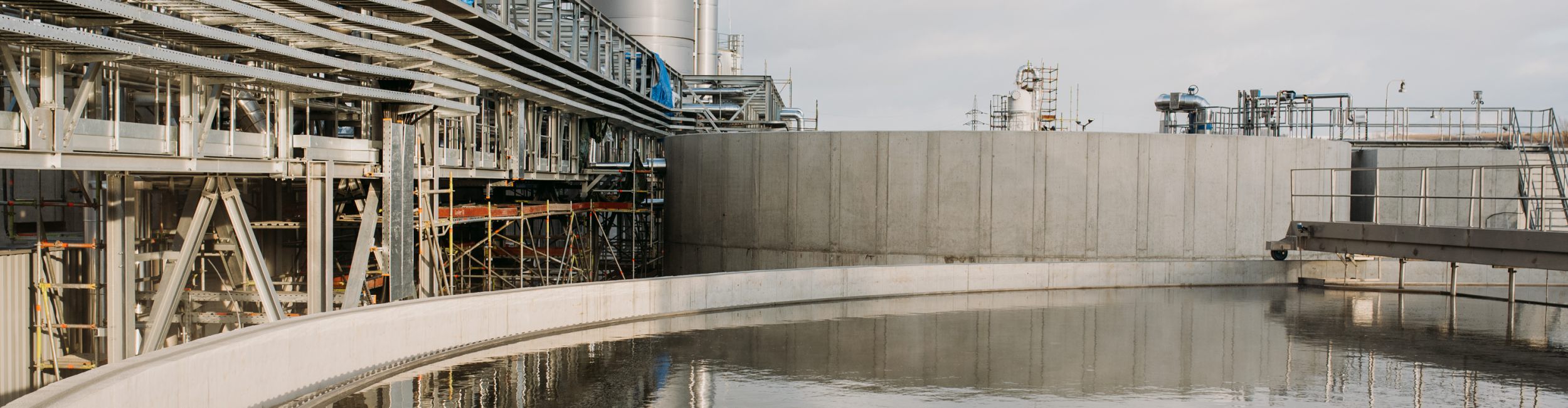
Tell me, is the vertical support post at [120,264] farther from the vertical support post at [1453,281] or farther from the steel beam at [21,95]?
the vertical support post at [1453,281]

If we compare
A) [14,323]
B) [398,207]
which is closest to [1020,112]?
[398,207]

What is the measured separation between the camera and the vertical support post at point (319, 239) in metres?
14.4

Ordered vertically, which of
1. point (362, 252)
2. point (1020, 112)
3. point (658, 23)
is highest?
point (658, 23)

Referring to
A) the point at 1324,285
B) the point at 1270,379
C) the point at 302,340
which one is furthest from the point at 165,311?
the point at 1324,285

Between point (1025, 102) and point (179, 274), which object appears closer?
point (179, 274)

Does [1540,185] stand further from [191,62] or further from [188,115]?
[191,62]

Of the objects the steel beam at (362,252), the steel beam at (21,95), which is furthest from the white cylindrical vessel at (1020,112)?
the steel beam at (21,95)

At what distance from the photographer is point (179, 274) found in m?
13.2

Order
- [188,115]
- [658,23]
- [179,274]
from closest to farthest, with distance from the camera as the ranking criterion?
[188,115] → [179,274] → [658,23]

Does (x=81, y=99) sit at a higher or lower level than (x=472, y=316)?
higher

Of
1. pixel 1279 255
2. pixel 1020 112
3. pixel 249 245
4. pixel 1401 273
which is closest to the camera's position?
pixel 249 245

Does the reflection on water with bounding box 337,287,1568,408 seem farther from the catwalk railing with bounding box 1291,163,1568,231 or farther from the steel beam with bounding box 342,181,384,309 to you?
the catwalk railing with bounding box 1291,163,1568,231

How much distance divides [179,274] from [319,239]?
5.76ft

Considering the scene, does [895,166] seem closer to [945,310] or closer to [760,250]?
[760,250]
